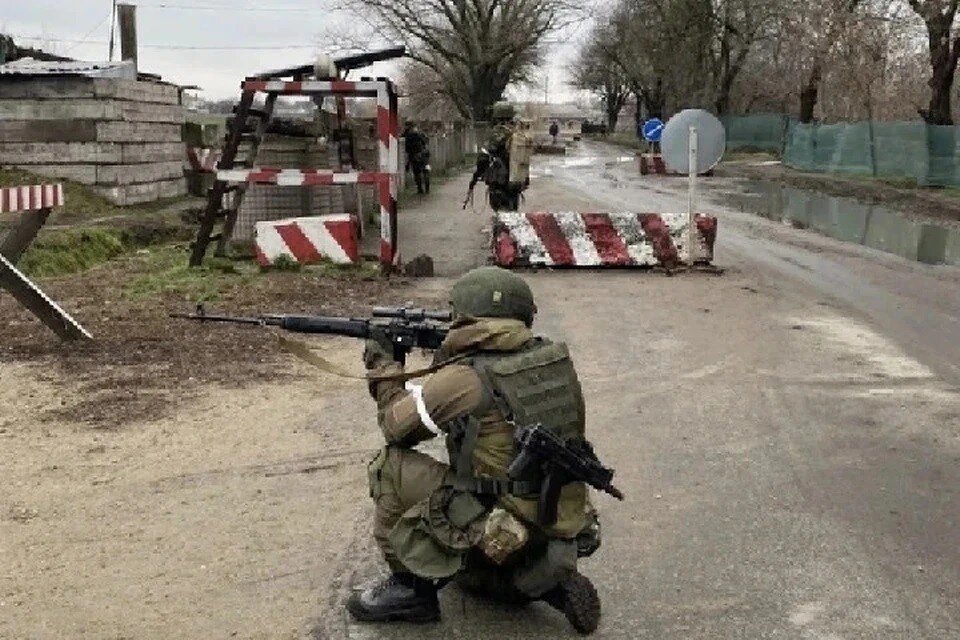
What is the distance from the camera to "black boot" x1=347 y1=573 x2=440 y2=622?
3885 mm

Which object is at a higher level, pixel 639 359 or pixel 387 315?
pixel 387 315

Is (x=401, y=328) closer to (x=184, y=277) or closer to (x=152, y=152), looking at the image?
(x=184, y=277)

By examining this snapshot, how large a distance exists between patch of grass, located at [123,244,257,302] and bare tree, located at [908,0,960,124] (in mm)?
21098

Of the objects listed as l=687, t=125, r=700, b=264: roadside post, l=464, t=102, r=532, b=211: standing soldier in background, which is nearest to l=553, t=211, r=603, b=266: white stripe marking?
l=687, t=125, r=700, b=264: roadside post

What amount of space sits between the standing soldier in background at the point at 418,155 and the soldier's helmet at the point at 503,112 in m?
10.3

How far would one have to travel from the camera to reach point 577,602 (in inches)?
151

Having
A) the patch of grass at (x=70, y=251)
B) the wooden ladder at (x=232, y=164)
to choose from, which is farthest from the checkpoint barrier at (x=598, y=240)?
the patch of grass at (x=70, y=251)

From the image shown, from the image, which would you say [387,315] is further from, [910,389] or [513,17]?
[513,17]

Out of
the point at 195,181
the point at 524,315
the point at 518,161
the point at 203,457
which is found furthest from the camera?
the point at 195,181

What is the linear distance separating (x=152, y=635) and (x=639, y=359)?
16.3 feet

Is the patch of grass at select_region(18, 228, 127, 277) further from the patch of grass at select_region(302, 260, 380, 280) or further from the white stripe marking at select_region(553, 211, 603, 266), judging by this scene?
the white stripe marking at select_region(553, 211, 603, 266)

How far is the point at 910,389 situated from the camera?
7.40 meters

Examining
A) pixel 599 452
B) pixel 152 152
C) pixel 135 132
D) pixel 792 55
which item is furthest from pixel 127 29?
pixel 792 55

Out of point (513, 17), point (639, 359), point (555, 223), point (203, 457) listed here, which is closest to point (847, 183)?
point (555, 223)
